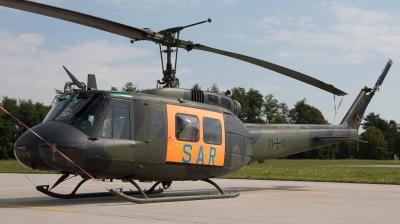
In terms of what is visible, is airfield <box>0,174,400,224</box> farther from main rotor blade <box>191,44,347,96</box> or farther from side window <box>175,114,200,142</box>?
main rotor blade <box>191,44,347,96</box>

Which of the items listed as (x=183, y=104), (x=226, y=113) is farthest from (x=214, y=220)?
(x=226, y=113)

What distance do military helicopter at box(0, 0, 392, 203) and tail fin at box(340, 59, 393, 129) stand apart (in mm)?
4863

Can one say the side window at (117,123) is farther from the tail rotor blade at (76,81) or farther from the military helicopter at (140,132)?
the tail rotor blade at (76,81)

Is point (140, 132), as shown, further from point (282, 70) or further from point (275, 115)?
point (275, 115)

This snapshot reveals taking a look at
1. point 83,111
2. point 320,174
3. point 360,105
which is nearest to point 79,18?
point 83,111

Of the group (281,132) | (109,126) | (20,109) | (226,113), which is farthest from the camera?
(20,109)

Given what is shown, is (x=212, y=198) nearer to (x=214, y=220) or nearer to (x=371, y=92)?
(x=214, y=220)

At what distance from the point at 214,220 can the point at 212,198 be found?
4.01 meters

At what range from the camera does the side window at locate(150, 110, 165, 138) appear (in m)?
10.7

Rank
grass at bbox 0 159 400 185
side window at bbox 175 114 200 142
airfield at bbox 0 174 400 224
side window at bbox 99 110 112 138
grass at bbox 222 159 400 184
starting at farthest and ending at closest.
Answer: grass at bbox 0 159 400 185
grass at bbox 222 159 400 184
side window at bbox 175 114 200 142
side window at bbox 99 110 112 138
airfield at bbox 0 174 400 224

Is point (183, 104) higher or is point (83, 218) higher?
point (183, 104)

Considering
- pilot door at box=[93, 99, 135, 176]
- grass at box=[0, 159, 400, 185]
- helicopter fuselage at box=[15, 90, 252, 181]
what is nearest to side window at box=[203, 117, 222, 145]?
helicopter fuselage at box=[15, 90, 252, 181]

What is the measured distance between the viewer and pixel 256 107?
9431 cm

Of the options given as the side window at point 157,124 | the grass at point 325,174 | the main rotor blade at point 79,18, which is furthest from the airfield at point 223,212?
the grass at point 325,174
